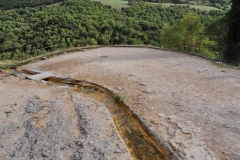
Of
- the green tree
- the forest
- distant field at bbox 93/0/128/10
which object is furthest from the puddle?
distant field at bbox 93/0/128/10

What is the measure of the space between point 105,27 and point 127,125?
3344 centimetres

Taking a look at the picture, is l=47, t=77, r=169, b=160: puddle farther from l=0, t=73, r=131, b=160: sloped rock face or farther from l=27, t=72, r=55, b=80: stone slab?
l=27, t=72, r=55, b=80: stone slab

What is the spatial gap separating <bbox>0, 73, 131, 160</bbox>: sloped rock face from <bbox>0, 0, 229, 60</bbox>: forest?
14473mm

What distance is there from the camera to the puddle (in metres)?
4.88

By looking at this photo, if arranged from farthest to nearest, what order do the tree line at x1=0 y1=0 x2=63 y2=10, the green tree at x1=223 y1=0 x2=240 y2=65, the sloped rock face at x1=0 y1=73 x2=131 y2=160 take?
the tree line at x1=0 y1=0 x2=63 y2=10
the green tree at x1=223 y1=0 x2=240 y2=65
the sloped rock face at x1=0 y1=73 x2=131 y2=160

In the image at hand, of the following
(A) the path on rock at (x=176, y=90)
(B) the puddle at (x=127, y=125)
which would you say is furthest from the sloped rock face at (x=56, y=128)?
(A) the path on rock at (x=176, y=90)

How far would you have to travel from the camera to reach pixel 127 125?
5973 mm

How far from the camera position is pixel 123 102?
6.96 meters

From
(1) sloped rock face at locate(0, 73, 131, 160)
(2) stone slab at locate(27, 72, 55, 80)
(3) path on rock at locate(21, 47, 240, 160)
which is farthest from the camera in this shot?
(2) stone slab at locate(27, 72, 55, 80)

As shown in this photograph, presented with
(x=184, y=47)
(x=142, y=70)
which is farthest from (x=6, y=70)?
(x=184, y=47)

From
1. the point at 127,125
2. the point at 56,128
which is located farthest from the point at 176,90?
the point at 56,128

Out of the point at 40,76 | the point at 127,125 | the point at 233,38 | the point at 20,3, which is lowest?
the point at 127,125

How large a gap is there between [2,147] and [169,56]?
901 centimetres

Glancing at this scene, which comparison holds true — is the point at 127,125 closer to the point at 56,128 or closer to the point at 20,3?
the point at 56,128
